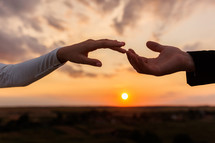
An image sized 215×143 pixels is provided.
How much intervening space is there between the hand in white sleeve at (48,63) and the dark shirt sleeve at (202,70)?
1.36m

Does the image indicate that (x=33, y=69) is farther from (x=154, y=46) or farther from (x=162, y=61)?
(x=154, y=46)

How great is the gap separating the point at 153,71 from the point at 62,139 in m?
116

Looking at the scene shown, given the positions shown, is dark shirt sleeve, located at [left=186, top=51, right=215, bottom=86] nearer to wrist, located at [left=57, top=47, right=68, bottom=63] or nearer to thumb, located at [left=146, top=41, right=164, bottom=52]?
thumb, located at [left=146, top=41, right=164, bottom=52]

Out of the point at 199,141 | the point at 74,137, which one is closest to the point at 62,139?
the point at 74,137

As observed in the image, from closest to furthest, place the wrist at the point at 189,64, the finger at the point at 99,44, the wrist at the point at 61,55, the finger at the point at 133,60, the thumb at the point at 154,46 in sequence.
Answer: the finger at the point at 99,44
the wrist at the point at 61,55
the finger at the point at 133,60
the wrist at the point at 189,64
the thumb at the point at 154,46

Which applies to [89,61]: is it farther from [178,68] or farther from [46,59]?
[178,68]

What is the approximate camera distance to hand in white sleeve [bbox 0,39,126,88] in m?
2.92

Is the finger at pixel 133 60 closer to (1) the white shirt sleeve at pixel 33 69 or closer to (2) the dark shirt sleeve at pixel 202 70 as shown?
(1) the white shirt sleeve at pixel 33 69

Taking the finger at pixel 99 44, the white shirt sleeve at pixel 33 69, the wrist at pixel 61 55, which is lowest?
the white shirt sleeve at pixel 33 69

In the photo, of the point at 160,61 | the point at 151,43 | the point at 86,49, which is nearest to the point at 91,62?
the point at 86,49

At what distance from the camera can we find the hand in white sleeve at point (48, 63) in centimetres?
292

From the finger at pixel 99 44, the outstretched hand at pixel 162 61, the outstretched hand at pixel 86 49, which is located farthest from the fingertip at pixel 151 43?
the finger at pixel 99 44

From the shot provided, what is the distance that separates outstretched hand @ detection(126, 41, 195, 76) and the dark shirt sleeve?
0.26 ft

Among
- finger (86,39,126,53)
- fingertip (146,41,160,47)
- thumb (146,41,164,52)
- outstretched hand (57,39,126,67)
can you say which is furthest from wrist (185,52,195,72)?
finger (86,39,126,53)
